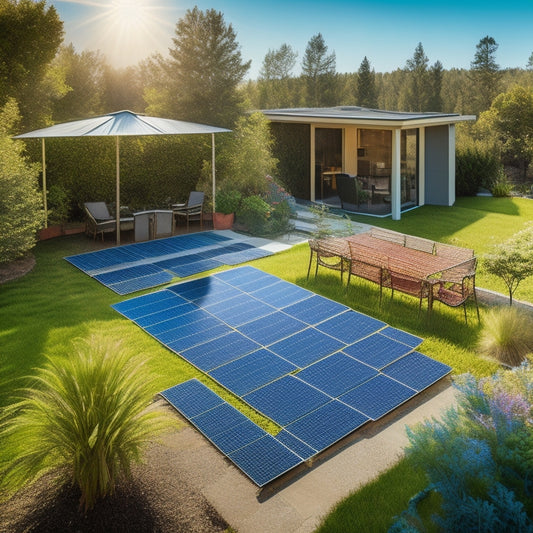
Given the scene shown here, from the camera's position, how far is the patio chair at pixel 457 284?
331 inches

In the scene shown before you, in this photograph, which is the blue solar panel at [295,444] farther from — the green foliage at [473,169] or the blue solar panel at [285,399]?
the green foliage at [473,169]

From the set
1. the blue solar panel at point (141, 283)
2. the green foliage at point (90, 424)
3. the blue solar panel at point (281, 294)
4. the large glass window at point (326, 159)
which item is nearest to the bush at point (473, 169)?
the large glass window at point (326, 159)

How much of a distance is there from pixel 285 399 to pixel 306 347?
4.69ft

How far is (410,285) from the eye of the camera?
8758 mm

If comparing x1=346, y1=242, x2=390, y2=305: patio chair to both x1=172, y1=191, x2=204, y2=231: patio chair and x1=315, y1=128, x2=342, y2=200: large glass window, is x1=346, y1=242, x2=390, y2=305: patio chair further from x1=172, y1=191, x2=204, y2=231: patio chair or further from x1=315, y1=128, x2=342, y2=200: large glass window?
x1=315, y1=128, x2=342, y2=200: large glass window

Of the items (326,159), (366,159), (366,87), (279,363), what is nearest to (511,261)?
(279,363)

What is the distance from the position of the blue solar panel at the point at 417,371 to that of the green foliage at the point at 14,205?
7.31 meters

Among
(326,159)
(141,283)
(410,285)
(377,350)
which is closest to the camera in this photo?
(377,350)

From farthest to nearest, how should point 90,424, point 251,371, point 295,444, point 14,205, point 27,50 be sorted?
point 27,50 < point 14,205 < point 251,371 < point 295,444 < point 90,424

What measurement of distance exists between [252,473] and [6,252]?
7.65 metres

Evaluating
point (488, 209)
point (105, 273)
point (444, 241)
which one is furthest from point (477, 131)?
point (105, 273)

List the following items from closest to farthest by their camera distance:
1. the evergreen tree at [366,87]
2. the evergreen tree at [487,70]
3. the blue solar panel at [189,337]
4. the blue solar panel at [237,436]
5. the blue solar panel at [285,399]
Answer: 1. the blue solar panel at [237,436]
2. the blue solar panel at [285,399]
3. the blue solar panel at [189,337]
4. the evergreen tree at [487,70]
5. the evergreen tree at [366,87]

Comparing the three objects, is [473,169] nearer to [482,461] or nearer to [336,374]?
[336,374]

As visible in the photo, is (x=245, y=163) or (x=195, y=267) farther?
(x=245, y=163)
